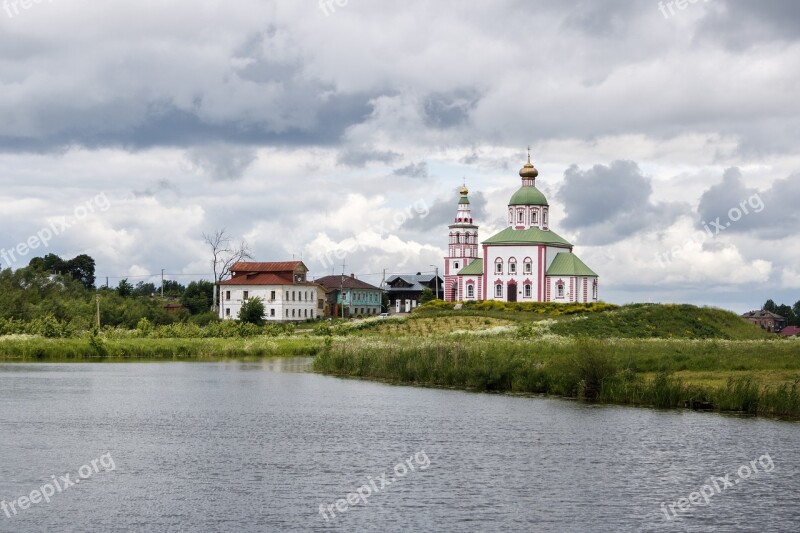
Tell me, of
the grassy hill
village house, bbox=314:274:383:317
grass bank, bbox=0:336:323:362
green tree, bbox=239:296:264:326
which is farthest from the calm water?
village house, bbox=314:274:383:317

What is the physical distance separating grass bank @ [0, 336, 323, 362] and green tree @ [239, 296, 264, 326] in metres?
30.5

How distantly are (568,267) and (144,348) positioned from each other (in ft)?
168

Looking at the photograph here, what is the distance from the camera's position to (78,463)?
3030 cm

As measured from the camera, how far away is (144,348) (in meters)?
80.5

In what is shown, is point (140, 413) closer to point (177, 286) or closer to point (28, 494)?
point (28, 494)

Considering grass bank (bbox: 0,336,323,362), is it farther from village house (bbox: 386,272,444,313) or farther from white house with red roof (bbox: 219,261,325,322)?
village house (bbox: 386,272,444,313)

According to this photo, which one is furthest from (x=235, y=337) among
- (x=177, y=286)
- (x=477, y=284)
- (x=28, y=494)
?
(x=177, y=286)

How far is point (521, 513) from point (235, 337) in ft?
223

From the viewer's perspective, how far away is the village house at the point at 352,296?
152 m

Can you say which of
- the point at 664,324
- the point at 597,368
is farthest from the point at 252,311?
the point at 597,368

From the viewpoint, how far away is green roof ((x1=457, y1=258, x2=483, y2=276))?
121 m

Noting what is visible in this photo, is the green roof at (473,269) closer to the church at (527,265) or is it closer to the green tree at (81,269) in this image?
the church at (527,265)
